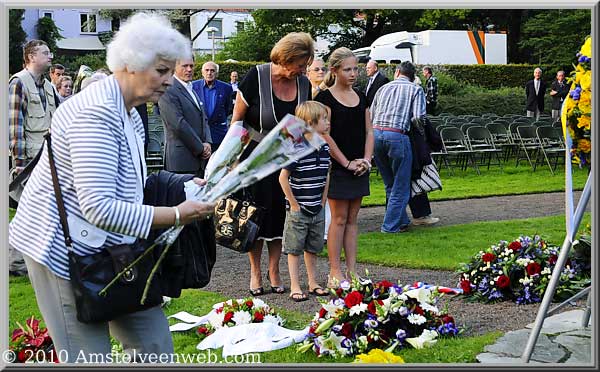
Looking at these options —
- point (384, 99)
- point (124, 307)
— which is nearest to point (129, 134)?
point (124, 307)

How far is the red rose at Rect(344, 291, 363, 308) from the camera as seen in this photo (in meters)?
5.78

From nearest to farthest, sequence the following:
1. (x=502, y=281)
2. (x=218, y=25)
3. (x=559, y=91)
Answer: (x=502, y=281) < (x=559, y=91) < (x=218, y=25)

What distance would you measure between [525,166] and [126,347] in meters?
15.6

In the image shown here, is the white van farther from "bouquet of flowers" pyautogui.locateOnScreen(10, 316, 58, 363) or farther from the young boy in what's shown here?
"bouquet of flowers" pyautogui.locateOnScreen(10, 316, 58, 363)

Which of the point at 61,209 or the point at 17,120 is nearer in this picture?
→ the point at 61,209

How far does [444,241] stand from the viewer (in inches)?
391

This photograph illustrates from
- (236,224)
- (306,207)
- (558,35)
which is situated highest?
(558,35)

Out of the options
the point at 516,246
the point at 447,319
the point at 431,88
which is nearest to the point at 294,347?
the point at 447,319

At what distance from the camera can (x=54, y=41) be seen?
52625mm

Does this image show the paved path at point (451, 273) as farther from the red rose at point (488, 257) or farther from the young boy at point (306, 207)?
the red rose at point (488, 257)

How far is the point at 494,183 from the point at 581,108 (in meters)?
11.0

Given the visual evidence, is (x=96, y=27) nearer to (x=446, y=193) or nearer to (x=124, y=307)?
(x=446, y=193)

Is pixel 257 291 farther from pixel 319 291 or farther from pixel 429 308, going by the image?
pixel 429 308

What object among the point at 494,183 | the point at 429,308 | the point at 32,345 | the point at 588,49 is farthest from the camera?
the point at 494,183
